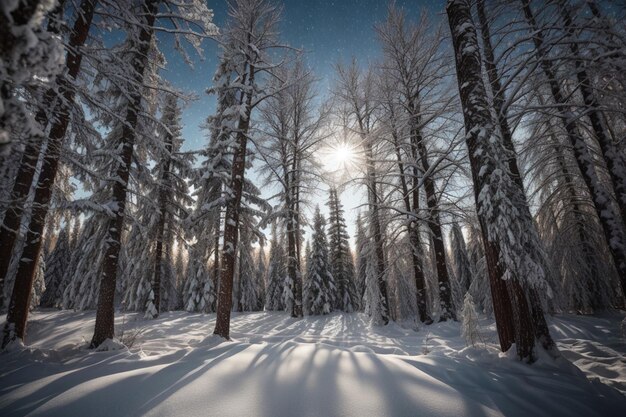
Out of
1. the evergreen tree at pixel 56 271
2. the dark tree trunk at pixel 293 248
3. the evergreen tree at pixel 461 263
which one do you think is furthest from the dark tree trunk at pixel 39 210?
the evergreen tree at pixel 56 271

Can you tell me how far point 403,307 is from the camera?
10.5 metres

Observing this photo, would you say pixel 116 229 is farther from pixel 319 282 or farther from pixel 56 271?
pixel 56 271

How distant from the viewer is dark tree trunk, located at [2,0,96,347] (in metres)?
5.25

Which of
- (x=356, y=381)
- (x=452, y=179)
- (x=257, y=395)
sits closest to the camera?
(x=257, y=395)

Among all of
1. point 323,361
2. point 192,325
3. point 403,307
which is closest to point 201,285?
point 192,325

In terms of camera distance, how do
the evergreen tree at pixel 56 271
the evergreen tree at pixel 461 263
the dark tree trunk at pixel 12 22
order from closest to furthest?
the dark tree trunk at pixel 12 22 → the evergreen tree at pixel 461 263 → the evergreen tree at pixel 56 271

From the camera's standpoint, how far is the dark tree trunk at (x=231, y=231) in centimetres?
654

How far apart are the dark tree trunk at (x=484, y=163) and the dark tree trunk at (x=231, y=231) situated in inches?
223

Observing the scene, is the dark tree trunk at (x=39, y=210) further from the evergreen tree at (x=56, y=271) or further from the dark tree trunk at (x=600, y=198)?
the evergreen tree at (x=56, y=271)

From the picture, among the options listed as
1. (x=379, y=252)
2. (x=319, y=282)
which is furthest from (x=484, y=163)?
(x=319, y=282)

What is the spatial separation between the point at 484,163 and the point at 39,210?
919cm

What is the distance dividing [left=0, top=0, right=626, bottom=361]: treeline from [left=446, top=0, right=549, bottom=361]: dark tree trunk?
0.03m

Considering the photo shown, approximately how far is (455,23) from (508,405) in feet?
20.3

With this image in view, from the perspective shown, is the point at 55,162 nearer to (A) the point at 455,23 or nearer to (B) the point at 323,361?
(B) the point at 323,361
